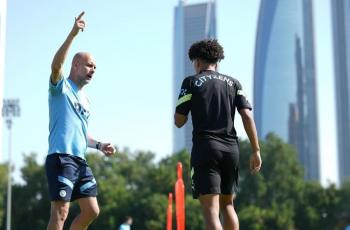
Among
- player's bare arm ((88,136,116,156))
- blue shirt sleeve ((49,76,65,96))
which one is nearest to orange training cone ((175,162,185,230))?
player's bare arm ((88,136,116,156))

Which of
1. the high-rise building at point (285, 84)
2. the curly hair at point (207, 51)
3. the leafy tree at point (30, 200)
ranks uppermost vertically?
the high-rise building at point (285, 84)

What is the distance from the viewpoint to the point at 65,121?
569 centimetres

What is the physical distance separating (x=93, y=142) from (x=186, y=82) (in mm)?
1232

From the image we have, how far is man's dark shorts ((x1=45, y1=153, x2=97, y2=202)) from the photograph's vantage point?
5508 millimetres

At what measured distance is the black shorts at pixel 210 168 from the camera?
5.39 metres

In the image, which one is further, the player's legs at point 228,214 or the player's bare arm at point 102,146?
the player's bare arm at point 102,146

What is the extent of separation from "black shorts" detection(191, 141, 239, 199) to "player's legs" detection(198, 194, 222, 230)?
0.05 meters

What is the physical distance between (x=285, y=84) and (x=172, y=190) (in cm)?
11223

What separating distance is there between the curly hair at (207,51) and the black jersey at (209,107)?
0.21 metres

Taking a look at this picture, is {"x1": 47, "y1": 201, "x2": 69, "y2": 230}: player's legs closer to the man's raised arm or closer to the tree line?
the man's raised arm

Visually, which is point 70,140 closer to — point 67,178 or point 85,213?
point 67,178

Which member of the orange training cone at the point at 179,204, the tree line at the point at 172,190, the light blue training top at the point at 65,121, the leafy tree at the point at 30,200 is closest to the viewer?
the light blue training top at the point at 65,121

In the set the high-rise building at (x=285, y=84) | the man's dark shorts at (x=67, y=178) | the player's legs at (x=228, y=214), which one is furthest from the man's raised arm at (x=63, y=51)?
the high-rise building at (x=285, y=84)

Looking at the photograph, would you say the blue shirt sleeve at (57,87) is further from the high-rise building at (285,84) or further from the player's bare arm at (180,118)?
the high-rise building at (285,84)
